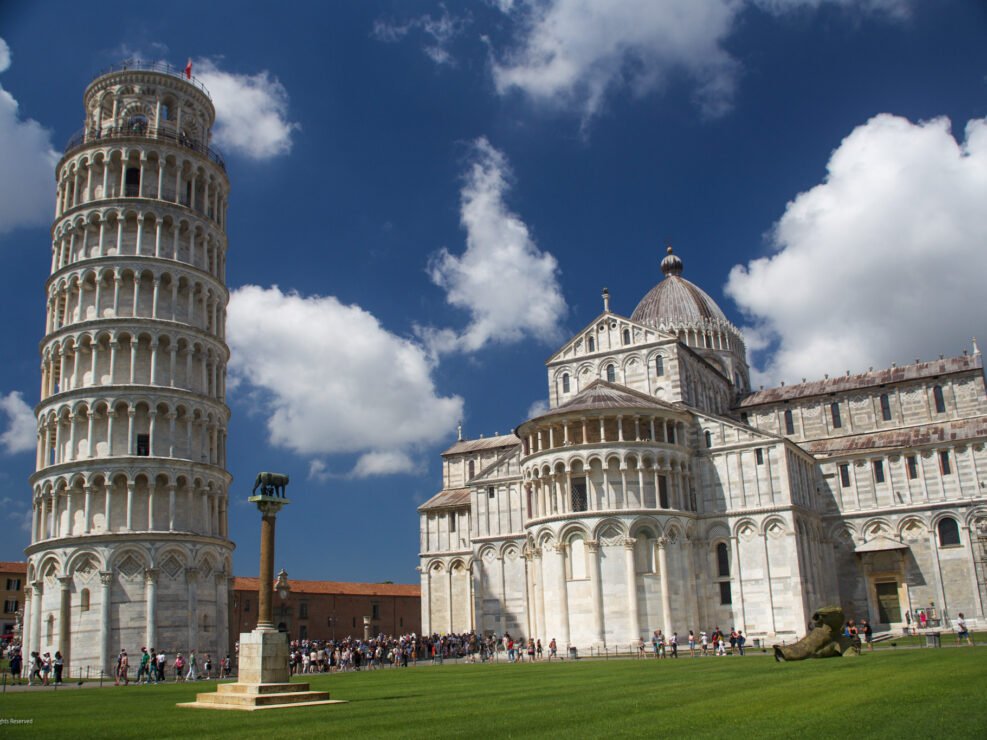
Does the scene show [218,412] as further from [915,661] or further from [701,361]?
[915,661]

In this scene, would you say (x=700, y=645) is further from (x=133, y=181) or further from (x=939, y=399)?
(x=133, y=181)

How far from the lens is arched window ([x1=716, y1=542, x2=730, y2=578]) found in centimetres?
5197

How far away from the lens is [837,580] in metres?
56.9

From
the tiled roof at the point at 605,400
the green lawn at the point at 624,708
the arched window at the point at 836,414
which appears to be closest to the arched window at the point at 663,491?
the tiled roof at the point at 605,400

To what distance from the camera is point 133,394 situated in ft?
158

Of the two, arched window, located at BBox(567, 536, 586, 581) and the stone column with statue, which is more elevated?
arched window, located at BBox(567, 536, 586, 581)

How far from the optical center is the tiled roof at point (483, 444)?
76250mm

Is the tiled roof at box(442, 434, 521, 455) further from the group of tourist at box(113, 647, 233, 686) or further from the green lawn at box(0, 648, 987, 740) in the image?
the green lawn at box(0, 648, 987, 740)

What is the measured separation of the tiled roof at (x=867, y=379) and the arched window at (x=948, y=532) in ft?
40.1

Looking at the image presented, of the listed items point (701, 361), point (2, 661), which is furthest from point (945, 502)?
point (2, 661)

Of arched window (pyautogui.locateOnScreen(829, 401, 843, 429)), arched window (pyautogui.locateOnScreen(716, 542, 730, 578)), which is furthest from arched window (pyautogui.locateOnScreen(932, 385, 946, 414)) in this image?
arched window (pyautogui.locateOnScreen(716, 542, 730, 578))

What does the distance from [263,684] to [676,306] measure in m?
55.4

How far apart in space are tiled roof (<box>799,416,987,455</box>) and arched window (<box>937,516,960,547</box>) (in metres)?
4.87

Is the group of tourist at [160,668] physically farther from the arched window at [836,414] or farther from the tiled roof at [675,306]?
the arched window at [836,414]
